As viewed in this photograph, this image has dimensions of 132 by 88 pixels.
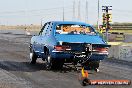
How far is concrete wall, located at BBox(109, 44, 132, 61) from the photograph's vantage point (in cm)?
2135

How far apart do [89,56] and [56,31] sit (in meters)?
1.73

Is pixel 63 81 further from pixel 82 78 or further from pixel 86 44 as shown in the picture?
pixel 82 78

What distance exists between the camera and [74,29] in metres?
15.1

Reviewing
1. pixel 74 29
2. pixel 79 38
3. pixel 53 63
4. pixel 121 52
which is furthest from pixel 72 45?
pixel 121 52

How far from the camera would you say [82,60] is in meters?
13.9

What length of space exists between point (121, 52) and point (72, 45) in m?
8.79

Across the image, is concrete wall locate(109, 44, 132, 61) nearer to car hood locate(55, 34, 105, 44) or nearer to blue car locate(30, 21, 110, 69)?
blue car locate(30, 21, 110, 69)

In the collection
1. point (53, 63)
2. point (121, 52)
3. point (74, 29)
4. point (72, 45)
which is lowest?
point (121, 52)

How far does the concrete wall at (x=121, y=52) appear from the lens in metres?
21.3

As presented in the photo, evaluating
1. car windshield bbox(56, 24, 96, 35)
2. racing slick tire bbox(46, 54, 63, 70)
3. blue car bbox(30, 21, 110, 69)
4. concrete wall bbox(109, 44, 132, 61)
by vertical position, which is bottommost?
concrete wall bbox(109, 44, 132, 61)

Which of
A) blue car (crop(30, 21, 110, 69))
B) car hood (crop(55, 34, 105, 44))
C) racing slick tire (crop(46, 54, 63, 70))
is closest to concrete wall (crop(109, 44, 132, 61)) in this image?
blue car (crop(30, 21, 110, 69))

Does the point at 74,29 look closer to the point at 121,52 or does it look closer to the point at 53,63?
the point at 53,63

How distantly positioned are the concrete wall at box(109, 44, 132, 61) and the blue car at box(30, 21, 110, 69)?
6502 mm

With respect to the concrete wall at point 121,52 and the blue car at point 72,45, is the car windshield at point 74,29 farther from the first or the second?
the concrete wall at point 121,52
